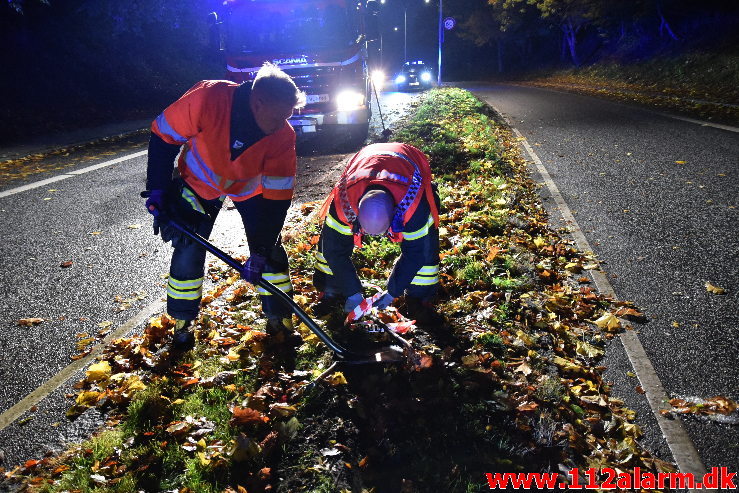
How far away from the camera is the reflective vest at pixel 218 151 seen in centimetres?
283

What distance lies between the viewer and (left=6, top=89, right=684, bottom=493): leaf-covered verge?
88.3 inches

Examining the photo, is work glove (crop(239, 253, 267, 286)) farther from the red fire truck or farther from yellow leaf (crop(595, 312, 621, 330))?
the red fire truck

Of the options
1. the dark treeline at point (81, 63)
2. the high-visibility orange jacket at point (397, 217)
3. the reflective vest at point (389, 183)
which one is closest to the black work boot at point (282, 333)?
the high-visibility orange jacket at point (397, 217)

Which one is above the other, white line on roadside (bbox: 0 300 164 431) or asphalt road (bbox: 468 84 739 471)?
asphalt road (bbox: 468 84 739 471)

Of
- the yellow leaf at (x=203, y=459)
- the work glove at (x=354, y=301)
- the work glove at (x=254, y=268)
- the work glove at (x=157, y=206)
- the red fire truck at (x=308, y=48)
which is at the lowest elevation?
the yellow leaf at (x=203, y=459)

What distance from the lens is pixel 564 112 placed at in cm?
1377

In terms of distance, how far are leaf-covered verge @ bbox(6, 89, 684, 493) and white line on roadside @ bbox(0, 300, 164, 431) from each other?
0.45 feet

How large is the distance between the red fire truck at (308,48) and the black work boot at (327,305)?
18.1ft

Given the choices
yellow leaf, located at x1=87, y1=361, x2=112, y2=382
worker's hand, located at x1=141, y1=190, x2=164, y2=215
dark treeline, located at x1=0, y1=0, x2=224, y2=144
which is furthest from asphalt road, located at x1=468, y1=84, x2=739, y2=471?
dark treeline, located at x1=0, y1=0, x2=224, y2=144

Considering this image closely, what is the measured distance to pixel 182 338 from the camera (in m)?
3.23

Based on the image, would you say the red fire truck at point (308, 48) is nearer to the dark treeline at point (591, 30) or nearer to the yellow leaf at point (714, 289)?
the yellow leaf at point (714, 289)

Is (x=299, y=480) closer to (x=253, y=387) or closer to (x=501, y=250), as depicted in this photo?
(x=253, y=387)

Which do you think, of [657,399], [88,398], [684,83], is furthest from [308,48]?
[684,83]

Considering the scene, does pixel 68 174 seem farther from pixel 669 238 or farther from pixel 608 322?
pixel 669 238
